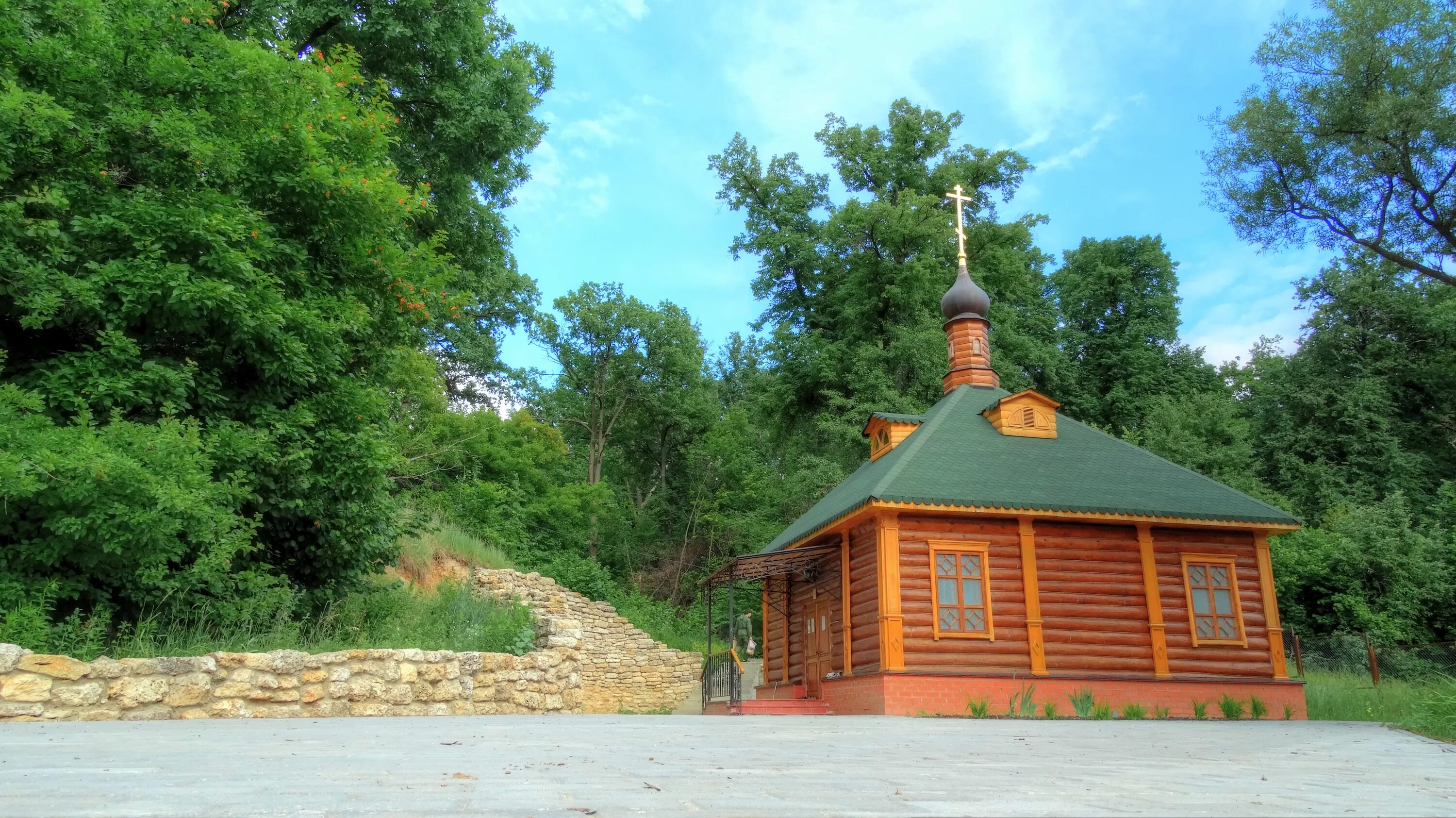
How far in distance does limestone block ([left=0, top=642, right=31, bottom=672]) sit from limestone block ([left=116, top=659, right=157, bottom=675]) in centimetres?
72

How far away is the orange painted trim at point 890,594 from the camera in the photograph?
43.2 ft

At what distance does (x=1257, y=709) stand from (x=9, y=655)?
15852mm

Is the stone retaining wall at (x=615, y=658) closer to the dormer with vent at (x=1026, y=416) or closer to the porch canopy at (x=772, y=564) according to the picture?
the porch canopy at (x=772, y=564)

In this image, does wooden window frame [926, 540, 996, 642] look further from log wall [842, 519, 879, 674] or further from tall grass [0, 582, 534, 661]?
tall grass [0, 582, 534, 661]

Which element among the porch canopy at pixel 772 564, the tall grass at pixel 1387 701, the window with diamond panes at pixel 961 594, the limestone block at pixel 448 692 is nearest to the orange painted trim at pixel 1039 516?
the window with diamond panes at pixel 961 594

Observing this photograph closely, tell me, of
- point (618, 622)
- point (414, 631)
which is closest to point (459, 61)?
point (414, 631)

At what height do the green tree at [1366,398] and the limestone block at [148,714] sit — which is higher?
the green tree at [1366,398]

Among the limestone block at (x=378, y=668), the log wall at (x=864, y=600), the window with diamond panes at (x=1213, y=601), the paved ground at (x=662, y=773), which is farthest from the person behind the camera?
the window with diamond panes at (x=1213, y=601)

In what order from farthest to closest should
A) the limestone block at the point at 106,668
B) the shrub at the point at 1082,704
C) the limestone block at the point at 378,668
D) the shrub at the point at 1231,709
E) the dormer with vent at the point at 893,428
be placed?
the dormer with vent at the point at 893,428, the shrub at the point at 1231,709, the shrub at the point at 1082,704, the limestone block at the point at 378,668, the limestone block at the point at 106,668

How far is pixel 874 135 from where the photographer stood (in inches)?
1277

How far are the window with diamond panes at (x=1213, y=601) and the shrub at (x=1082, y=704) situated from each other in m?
2.53

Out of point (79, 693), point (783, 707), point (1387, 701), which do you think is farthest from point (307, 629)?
point (1387, 701)

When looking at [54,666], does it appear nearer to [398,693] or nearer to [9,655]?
[9,655]

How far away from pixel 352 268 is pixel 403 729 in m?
6.76
